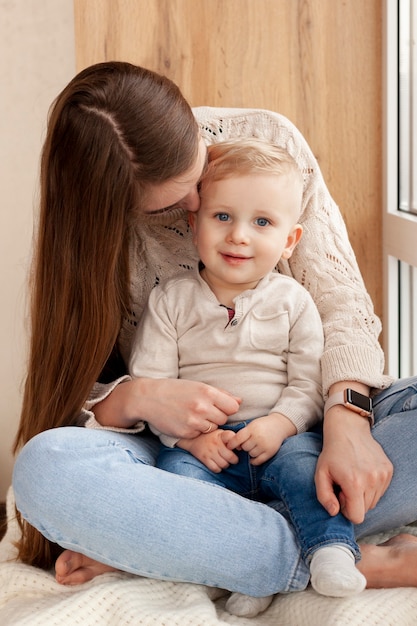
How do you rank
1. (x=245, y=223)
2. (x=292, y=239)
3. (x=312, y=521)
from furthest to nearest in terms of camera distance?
(x=292, y=239), (x=245, y=223), (x=312, y=521)

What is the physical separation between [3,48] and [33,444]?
4.39 feet

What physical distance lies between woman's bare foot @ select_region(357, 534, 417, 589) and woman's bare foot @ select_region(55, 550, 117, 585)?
412mm

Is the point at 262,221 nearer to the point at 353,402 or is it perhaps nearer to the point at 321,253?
the point at 321,253

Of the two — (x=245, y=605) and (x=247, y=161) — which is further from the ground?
(x=247, y=161)

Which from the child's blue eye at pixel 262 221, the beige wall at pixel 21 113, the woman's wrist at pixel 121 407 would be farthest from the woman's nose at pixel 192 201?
the beige wall at pixel 21 113

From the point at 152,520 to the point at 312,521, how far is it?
9.8 inches

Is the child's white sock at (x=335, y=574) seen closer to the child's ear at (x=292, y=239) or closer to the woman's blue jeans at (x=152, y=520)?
the woman's blue jeans at (x=152, y=520)

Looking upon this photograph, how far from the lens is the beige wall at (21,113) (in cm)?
225

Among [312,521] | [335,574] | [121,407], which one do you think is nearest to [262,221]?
[121,407]

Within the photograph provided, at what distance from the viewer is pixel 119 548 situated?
4.18ft

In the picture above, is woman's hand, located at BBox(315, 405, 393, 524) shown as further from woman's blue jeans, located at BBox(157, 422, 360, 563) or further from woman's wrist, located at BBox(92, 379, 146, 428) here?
woman's wrist, located at BBox(92, 379, 146, 428)

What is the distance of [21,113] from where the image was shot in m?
2.29

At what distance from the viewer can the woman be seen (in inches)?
50.5

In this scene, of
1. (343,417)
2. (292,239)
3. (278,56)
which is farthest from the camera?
(278,56)
